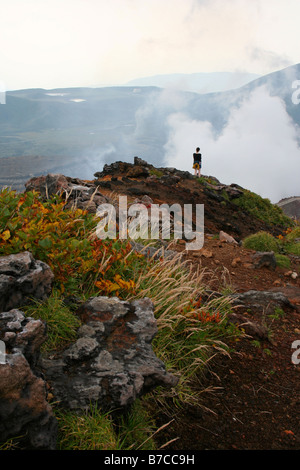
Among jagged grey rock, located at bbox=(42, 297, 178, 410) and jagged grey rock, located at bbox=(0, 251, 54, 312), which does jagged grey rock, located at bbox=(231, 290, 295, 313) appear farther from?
jagged grey rock, located at bbox=(0, 251, 54, 312)

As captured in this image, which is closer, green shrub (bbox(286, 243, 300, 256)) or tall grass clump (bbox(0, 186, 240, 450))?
tall grass clump (bbox(0, 186, 240, 450))

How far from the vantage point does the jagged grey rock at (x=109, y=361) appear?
135 inches

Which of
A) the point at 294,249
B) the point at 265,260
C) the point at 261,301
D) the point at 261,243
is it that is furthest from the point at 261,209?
the point at 261,301

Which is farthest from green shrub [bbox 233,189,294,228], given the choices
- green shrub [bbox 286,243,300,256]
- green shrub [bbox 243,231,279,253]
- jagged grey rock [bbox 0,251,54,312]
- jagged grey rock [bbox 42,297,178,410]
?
jagged grey rock [bbox 0,251,54,312]

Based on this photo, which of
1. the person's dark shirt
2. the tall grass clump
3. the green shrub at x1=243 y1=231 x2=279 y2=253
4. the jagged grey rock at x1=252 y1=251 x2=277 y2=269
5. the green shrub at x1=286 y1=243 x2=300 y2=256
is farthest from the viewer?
the person's dark shirt

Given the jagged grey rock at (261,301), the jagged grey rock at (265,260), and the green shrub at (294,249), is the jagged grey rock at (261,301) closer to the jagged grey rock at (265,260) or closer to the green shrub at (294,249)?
the jagged grey rock at (265,260)

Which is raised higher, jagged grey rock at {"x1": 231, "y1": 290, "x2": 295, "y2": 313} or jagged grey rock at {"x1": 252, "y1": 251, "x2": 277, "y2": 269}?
jagged grey rock at {"x1": 252, "y1": 251, "x2": 277, "y2": 269}

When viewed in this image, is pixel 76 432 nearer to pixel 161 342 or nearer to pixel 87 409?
pixel 87 409

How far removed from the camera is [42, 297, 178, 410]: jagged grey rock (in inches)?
135

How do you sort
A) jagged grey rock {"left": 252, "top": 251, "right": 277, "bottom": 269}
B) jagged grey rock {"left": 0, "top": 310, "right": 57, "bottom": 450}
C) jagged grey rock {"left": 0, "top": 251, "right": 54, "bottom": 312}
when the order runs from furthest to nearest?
jagged grey rock {"left": 252, "top": 251, "right": 277, "bottom": 269} → jagged grey rock {"left": 0, "top": 251, "right": 54, "bottom": 312} → jagged grey rock {"left": 0, "top": 310, "right": 57, "bottom": 450}

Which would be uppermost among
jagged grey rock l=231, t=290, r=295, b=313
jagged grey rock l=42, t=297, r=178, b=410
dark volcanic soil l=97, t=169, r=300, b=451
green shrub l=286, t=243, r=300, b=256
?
jagged grey rock l=42, t=297, r=178, b=410

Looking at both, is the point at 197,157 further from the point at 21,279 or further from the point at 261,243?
the point at 21,279

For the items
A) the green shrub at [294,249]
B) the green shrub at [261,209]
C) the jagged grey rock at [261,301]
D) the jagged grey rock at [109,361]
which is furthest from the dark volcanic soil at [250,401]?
the green shrub at [261,209]

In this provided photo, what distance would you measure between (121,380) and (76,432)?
58cm
